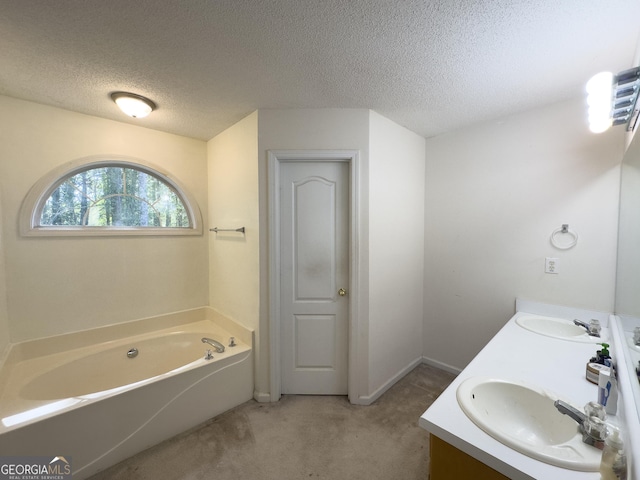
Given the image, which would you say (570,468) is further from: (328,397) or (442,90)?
(442,90)

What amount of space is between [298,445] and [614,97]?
2.66m

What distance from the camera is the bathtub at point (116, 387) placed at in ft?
4.43

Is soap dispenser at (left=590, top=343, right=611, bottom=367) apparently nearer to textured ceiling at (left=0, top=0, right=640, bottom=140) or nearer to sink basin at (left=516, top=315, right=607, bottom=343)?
sink basin at (left=516, top=315, right=607, bottom=343)

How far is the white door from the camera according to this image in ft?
6.72

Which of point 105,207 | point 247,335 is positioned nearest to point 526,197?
point 247,335

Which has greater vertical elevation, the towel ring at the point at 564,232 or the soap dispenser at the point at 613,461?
the towel ring at the point at 564,232

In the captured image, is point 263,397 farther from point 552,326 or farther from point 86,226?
point 552,326

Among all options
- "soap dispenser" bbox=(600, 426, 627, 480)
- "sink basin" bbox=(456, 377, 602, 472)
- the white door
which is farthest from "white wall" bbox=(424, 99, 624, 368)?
"soap dispenser" bbox=(600, 426, 627, 480)

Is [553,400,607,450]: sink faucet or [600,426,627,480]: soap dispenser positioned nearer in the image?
[600,426,627,480]: soap dispenser

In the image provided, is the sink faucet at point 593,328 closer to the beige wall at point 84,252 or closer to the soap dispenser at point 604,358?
the soap dispenser at point 604,358

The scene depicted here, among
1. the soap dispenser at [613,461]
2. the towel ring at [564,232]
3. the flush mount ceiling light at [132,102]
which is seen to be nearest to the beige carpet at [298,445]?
the soap dispenser at [613,461]

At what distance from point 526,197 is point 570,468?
6.19 ft

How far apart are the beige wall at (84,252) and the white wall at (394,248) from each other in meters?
1.88

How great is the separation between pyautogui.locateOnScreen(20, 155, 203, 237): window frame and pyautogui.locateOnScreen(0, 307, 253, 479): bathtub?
33.5 inches
